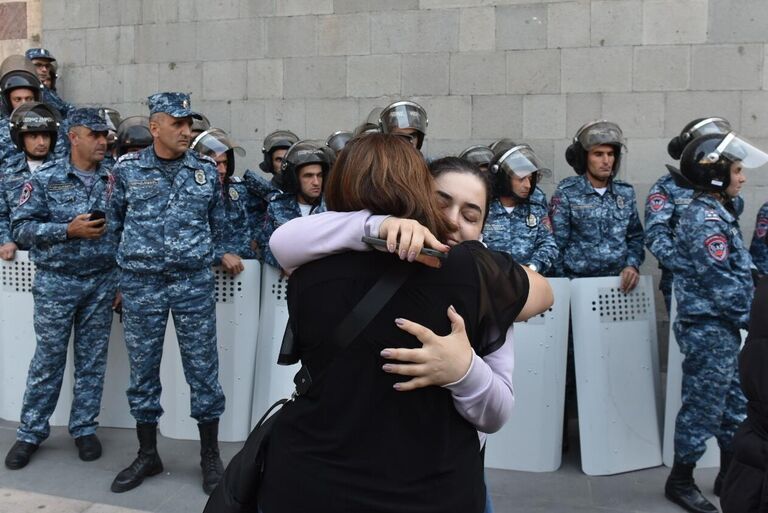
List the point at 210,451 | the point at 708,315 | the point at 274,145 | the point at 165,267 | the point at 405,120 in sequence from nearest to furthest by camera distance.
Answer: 1. the point at 708,315
2. the point at 165,267
3. the point at 210,451
4. the point at 405,120
5. the point at 274,145

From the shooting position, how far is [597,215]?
4.96 m

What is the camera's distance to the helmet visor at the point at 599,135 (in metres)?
5.03

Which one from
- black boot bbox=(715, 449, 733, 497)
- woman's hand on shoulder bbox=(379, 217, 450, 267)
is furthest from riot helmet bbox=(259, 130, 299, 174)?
woman's hand on shoulder bbox=(379, 217, 450, 267)

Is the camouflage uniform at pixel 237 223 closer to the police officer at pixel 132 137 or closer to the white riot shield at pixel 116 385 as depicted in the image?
the police officer at pixel 132 137

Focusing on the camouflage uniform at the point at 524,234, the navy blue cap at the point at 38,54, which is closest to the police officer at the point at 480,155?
the camouflage uniform at the point at 524,234

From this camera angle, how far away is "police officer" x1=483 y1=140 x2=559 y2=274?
4719 mm

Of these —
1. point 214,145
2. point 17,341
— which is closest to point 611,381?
point 214,145

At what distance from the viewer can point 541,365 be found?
4.47 meters

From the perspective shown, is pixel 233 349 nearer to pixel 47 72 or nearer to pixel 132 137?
pixel 132 137

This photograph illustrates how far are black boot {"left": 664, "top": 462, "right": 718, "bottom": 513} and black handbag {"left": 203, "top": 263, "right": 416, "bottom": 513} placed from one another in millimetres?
2863

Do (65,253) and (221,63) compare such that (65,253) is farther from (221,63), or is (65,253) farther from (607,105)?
(607,105)

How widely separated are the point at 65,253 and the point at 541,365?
282cm

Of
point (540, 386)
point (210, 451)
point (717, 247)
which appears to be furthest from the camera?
point (540, 386)

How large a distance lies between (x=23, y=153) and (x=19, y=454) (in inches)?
82.2
